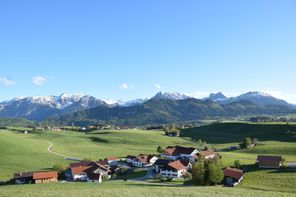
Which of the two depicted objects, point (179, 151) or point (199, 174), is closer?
point (199, 174)

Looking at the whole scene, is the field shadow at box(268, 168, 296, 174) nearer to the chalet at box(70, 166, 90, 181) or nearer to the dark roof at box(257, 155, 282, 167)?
the dark roof at box(257, 155, 282, 167)

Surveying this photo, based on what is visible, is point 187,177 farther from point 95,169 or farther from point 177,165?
point 95,169

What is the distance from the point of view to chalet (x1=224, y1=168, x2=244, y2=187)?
7931 centimetres

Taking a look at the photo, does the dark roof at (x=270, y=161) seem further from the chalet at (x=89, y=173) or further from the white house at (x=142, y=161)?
the chalet at (x=89, y=173)

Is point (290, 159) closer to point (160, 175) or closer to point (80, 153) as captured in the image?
point (160, 175)

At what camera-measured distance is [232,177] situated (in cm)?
8081

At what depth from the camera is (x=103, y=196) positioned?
4962 centimetres

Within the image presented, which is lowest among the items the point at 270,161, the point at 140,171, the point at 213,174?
the point at 140,171

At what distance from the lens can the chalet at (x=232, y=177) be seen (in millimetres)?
79312

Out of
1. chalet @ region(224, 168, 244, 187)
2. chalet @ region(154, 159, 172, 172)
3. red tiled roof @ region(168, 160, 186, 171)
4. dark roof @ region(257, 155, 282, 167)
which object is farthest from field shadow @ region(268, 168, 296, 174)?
chalet @ region(154, 159, 172, 172)

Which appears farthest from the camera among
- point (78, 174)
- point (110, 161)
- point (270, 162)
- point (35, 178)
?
point (110, 161)

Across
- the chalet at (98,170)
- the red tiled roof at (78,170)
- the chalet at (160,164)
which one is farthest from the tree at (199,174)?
the red tiled roof at (78,170)

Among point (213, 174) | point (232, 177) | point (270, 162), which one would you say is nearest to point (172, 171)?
point (232, 177)

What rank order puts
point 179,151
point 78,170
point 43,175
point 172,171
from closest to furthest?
point 43,175, point 172,171, point 78,170, point 179,151
